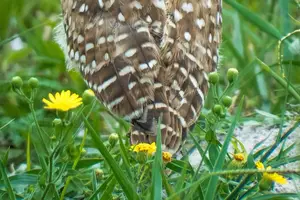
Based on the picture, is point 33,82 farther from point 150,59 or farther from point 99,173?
point 150,59

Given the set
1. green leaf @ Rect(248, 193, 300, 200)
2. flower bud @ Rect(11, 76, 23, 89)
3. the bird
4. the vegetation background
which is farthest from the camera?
the vegetation background

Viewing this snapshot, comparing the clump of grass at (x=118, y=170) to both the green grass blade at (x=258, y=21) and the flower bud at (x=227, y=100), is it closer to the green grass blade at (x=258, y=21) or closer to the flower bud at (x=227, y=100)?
the flower bud at (x=227, y=100)

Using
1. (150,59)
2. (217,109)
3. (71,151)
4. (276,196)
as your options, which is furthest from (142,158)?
(150,59)

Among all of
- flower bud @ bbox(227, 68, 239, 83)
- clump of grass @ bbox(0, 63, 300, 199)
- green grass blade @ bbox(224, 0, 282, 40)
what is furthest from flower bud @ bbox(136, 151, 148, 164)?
green grass blade @ bbox(224, 0, 282, 40)

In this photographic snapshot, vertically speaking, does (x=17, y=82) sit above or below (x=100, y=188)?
above

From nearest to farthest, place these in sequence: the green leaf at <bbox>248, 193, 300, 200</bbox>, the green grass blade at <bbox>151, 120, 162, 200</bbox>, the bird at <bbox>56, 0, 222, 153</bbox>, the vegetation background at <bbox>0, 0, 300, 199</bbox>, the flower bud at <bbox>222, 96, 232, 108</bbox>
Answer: the green grass blade at <bbox>151, 120, 162, 200</bbox> → the green leaf at <bbox>248, 193, 300, 200</bbox> → the flower bud at <bbox>222, 96, 232, 108</bbox> → the bird at <bbox>56, 0, 222, 153</bbox> → the vegetation background at <bbox>0, 0, 300, 199</bbox>

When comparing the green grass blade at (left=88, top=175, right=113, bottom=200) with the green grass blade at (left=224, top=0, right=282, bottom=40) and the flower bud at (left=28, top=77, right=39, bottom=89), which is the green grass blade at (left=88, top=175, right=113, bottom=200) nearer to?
the flower bud at (left=28, top=77, right=39, bottom=89)
